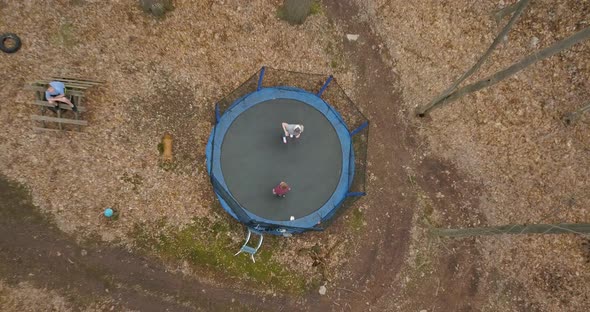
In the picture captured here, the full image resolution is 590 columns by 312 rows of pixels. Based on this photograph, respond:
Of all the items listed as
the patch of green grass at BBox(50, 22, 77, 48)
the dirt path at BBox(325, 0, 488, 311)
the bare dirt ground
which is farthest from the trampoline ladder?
the patch of green grass at BBox(50, 22, 77, 48)

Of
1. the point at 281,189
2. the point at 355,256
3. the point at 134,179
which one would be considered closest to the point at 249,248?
the point at 281,189

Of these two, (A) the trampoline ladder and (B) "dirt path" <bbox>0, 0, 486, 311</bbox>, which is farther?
(A) the trampoline ladder

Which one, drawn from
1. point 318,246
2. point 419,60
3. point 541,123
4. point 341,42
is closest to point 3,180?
point 318,246

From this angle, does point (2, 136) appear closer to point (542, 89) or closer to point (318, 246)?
point (318, 246)

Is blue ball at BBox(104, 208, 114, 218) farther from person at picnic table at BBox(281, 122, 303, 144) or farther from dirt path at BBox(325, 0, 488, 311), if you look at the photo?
dirt path at BBox(325, 0, 488, 311)

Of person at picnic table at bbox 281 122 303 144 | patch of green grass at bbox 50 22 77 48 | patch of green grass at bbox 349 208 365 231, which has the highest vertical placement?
patch of green grass at bbox 50 22 77 48

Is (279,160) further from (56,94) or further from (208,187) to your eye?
(56,94)
